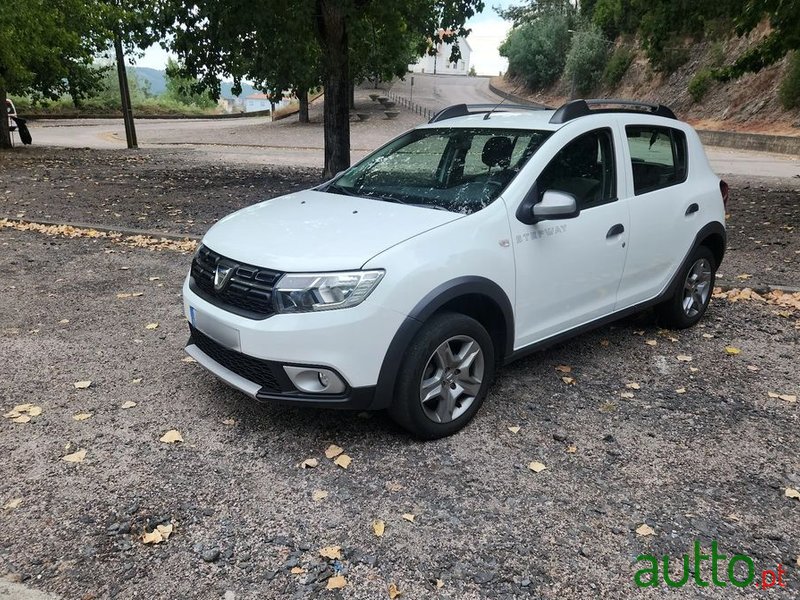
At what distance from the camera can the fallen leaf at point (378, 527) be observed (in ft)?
9.11

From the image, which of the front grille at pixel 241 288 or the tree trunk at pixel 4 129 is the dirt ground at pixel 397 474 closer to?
the front grille at pixel 241 288

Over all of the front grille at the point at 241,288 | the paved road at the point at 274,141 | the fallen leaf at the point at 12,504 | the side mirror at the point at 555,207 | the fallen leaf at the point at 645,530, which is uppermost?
the side mirror at the point at 555,207

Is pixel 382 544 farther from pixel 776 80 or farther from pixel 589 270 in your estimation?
pixel 776 80

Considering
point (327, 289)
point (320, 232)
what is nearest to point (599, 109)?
point (320, 232)

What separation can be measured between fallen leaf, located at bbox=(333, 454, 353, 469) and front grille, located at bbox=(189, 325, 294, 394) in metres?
0.46

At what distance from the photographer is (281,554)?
8.66 ft

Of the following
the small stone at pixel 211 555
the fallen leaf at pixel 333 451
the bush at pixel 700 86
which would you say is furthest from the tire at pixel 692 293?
the bush at pixel 700 86

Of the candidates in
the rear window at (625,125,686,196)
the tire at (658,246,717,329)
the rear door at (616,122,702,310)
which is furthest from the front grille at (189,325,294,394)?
the tire at (658,246,717,329)

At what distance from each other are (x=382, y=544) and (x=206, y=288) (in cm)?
171

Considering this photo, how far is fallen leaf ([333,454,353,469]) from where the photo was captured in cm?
327

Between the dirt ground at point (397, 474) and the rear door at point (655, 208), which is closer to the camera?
the dirt ground at point (397, 474)

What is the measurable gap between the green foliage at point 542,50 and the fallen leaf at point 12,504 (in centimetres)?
5255

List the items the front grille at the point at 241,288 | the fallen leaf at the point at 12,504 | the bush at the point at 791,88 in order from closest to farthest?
the fallen leaf at the point at 12,504, the front grille at the point at 241,288, the bush at the point at 791,88

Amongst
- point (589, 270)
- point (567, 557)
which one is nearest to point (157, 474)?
point (567, 557)
